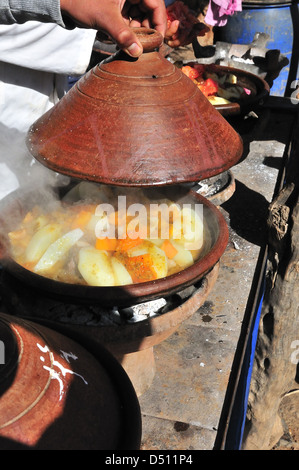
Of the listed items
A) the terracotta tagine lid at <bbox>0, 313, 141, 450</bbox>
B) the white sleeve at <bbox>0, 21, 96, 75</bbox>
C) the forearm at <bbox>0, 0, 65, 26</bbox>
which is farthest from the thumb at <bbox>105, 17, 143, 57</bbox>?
the white sleeve at <bbox>0, 21, 96, 75</bbox>

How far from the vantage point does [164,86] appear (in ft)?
6.75

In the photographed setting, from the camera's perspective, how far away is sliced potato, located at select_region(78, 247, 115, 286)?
2.26 m

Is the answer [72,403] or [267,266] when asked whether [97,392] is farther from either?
[267,266]

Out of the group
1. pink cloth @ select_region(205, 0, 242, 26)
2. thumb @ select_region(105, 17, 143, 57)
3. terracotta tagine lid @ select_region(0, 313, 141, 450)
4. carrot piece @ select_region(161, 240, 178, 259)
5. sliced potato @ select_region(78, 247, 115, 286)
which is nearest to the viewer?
terracotta tagine lid @ select_region(0, 313, 141, 450)

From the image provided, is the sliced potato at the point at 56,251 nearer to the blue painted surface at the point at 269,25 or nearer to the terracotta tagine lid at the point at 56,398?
the terracotta tagine lid at the point at 56,398

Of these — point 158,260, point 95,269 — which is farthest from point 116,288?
point 158,260

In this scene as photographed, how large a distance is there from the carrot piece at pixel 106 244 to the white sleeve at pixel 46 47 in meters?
1.57

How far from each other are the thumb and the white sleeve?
148cm

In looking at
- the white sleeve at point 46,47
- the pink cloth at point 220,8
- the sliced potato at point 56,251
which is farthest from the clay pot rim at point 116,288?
the pink cloth at point 220,8

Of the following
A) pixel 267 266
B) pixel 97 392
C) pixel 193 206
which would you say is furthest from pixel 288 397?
pixel 97 392

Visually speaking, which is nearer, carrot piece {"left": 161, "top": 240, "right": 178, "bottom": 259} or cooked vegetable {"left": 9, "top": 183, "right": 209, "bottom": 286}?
cooked vegetable {"left": 9, "top": 183, "right": 209, "bottom": 286}

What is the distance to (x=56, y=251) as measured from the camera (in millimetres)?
2408
